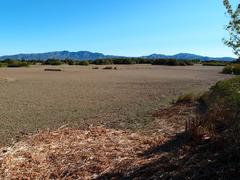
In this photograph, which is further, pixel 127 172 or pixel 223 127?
pixel 223 127

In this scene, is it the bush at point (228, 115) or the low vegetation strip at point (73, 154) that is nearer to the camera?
the bush at point (228, 115)

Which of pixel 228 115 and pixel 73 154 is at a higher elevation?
pixel 228 115

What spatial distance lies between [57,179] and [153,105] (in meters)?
10.3

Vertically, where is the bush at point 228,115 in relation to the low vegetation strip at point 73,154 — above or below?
above

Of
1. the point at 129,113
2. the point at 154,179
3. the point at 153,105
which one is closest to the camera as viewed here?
the point at 154,179

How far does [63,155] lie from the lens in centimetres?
803

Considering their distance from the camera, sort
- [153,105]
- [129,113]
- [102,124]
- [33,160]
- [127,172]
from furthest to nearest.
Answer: [153,105] < [129,113] < [102,124] < [33,160] < [127,172]

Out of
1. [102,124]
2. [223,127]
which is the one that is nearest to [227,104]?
[223,127]

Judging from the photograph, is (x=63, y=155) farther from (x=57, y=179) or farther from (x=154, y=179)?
(x=154, y=179)

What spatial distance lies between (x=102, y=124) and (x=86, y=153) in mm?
3763

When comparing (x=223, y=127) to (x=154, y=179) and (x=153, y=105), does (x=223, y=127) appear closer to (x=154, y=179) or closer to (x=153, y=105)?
(x=154, y=179)

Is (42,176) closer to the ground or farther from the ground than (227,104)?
closer to the ground

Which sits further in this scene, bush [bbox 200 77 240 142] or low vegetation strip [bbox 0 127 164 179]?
low vegetation strip [bbox 0 127 164 179]

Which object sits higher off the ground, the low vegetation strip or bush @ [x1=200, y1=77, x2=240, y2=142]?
bush @ [x1=200, y1=77, x2=240, y2=142]
